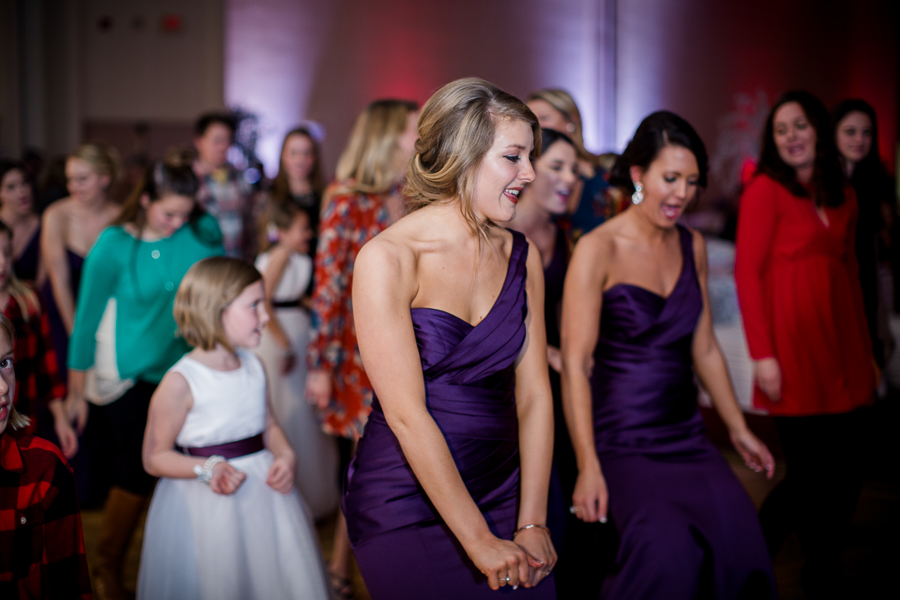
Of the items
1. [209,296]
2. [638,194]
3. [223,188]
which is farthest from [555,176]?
[223,188]

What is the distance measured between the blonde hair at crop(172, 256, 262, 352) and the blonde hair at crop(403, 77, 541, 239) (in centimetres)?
82

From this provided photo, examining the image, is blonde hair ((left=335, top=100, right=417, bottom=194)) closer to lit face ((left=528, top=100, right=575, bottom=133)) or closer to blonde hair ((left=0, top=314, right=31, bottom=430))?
lit face ((left=528, top=100, right=575, bottom=133))

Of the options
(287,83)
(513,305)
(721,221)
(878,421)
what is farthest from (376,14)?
(513,305)

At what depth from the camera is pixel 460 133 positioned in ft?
4.78

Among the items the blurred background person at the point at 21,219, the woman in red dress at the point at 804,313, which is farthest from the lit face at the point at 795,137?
the blurred background person at the point at 21,219

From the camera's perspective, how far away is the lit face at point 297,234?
365cm

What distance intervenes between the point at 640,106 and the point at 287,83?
4257 mm

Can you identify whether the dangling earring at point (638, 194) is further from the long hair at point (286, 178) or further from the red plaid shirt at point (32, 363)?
the long hair at point (286, 178)

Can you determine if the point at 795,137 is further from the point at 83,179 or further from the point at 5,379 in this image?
the point at 83,179

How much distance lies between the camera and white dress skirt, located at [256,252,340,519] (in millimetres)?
3596

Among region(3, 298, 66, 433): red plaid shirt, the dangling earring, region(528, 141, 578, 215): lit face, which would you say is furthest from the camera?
region(528, 141, 578, 215): lit face

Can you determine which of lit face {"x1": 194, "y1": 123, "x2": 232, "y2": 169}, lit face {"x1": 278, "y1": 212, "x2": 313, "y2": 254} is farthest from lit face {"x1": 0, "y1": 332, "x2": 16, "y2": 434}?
lit face {"x1": 194, "y1": 123, "x2": 232, "y2": 169}

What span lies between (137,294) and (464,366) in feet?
5.69

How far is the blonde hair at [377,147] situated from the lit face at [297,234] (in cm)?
74
